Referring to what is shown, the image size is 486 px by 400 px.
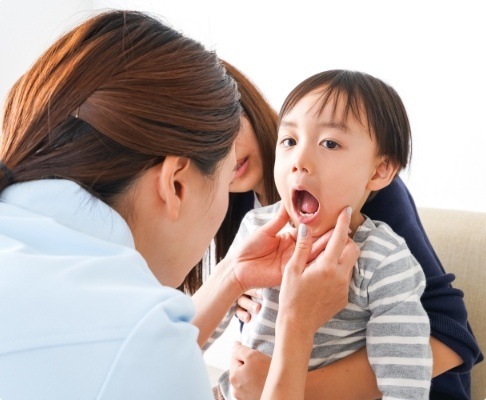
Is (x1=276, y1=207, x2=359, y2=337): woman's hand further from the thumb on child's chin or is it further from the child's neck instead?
the child's neck

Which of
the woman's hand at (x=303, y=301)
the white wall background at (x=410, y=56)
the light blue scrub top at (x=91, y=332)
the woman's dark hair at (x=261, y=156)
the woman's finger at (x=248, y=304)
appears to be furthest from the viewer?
the white wall background at (x=410, y=56)

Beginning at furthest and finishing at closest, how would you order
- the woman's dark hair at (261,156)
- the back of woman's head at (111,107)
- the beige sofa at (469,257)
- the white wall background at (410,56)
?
the white wall background at (410,56) < the woman's dark hair at (261,156) < the beige sofa at (469,257) < the back of woman's head at (111,107)

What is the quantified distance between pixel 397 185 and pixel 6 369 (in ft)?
3.12

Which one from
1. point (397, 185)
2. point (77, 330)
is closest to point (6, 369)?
point (77, 330)

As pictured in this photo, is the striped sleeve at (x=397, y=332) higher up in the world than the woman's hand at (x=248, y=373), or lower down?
higher up

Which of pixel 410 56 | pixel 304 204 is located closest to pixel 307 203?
pixel 304 204

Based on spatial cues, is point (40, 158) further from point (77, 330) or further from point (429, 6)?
point (429, 6)

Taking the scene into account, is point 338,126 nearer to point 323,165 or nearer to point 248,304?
point 323,165

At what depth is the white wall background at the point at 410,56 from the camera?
211cm

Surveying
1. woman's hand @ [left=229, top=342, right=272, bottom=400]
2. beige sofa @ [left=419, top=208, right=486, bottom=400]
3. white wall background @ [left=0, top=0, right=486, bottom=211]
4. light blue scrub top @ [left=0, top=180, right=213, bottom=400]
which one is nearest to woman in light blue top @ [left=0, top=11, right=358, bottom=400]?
light blue scrub top @ [left=0, top=180, right=213, bottom=400]

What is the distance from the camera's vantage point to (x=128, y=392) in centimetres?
76

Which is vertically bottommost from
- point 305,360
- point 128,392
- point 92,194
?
point 305,360

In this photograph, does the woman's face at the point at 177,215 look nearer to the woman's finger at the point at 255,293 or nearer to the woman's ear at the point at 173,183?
the woman's ear at the point at 173,183

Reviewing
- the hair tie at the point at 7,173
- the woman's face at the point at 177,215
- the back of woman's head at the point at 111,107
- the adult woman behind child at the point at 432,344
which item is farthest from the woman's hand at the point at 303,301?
the hair tie at the point at 7,173
